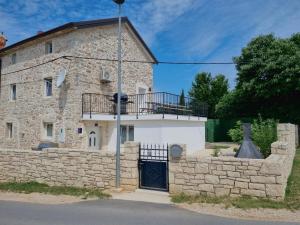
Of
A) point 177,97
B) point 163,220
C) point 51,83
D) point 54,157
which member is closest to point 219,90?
point 177,97

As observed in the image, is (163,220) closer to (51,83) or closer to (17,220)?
(17,220)

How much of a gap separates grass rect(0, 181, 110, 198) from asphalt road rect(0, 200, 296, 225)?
858 millimetres

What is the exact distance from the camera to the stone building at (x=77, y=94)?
1516cm

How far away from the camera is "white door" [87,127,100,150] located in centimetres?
1560

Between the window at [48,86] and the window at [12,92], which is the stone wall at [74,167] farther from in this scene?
the window at [12,92]

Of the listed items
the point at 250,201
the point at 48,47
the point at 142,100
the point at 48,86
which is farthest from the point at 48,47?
the point at 250,201

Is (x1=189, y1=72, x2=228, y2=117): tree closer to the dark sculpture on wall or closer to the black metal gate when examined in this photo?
the dark sculpture on wall

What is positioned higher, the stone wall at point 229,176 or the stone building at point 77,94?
the stone building at point 77,94

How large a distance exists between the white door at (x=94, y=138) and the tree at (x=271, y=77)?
1282 cm

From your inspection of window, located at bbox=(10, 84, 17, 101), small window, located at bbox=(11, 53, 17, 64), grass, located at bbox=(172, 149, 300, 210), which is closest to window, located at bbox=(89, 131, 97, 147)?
window, located at bbox=(10, 84, 17, 101)

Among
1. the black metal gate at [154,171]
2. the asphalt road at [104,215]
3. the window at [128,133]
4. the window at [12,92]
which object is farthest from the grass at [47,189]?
the window at [12,92]

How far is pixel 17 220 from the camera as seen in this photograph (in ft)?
19.9

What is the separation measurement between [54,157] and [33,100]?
8973 millimetres

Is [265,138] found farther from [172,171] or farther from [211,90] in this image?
[211,90]
